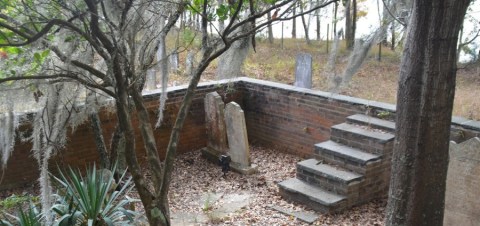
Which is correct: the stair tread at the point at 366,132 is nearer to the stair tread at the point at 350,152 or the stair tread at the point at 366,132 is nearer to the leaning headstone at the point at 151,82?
the stair tread at the point at 350,152

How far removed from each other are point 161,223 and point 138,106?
0.95 m

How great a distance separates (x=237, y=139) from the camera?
743 cm

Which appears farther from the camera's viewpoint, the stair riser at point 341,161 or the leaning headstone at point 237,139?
the leaning headstone at point 237,139

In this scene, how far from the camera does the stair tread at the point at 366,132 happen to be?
621 centimetres

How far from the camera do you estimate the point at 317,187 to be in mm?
6359

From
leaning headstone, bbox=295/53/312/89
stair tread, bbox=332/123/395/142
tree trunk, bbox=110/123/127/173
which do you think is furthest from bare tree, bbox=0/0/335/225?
leaning headstone, bbox=295/53/312/89

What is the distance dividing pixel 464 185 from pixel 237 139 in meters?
3.33

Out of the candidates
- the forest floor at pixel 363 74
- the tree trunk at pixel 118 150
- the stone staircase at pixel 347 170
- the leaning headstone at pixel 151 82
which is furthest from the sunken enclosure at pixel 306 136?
the tree trunk at pixel 118 150

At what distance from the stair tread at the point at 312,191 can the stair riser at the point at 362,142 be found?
759mm

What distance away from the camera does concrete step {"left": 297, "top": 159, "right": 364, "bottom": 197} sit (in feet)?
19.8

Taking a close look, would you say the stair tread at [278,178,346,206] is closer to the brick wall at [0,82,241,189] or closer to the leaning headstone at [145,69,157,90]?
the brick wall at [0,82,241,189]

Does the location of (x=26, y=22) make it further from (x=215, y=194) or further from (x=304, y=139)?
(x=304, y=139)

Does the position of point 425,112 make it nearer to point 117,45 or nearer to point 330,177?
point 117,45

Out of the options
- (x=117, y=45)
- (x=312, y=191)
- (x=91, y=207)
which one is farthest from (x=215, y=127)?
(x=117, y=45)
